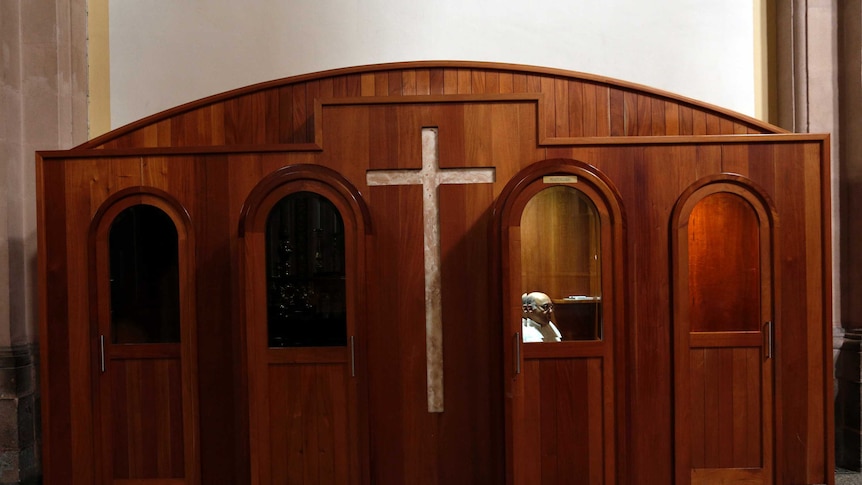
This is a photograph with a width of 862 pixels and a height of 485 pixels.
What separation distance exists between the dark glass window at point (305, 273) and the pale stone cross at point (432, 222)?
44cm

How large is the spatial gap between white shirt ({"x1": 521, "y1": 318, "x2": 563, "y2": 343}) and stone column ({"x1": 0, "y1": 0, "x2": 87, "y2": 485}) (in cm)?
339

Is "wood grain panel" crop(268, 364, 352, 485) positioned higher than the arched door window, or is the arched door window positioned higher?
the arched door window

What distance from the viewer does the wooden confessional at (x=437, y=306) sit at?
3.27 meters

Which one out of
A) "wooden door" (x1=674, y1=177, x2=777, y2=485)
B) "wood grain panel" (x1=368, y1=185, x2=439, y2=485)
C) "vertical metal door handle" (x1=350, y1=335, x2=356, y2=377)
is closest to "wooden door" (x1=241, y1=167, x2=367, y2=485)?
"vertical metal door handle" (x1=350, y1=335, x2=356, y2=377)

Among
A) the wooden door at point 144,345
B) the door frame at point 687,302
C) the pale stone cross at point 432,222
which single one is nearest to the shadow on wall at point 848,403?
the door frame at point 687,302

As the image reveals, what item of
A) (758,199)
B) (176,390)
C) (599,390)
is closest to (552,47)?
(758,199)

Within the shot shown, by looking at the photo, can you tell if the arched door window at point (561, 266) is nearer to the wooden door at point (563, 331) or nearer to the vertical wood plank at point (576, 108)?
the wooden door at point (563, 331)

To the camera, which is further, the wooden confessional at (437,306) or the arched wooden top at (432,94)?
the arched wooden top at (432,94)

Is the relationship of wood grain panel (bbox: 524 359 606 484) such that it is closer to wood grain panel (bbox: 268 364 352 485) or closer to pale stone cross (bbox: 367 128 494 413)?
pale stone cross (bbox: 367 128 494 413)

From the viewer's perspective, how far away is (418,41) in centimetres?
445

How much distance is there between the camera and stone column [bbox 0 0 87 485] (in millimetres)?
3877

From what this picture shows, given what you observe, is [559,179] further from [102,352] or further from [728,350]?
[102,352]

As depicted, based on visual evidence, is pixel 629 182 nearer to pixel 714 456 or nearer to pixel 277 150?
pixel 714 456

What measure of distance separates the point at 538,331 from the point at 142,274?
2401mm
